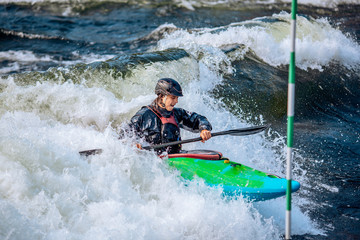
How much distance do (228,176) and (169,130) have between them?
0.88 meters

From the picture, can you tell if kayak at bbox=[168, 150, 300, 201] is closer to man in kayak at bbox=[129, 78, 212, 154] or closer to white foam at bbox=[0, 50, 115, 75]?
man in kayak at bbox=[129, 78, 212, 154]

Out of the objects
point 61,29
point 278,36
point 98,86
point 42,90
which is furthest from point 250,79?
point 61,29

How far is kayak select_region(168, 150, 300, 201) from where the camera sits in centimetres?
462

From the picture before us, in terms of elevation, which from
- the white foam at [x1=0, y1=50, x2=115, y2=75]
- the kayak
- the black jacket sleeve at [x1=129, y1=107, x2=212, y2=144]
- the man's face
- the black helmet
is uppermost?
the black helmet

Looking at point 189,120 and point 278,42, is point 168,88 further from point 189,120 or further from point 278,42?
point 278,42

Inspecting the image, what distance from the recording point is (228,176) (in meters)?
4.77

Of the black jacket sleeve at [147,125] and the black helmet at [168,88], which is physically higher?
the black helmet at [168,88]

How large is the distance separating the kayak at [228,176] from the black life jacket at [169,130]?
0.71 ft

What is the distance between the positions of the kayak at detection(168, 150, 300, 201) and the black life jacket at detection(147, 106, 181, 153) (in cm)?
22

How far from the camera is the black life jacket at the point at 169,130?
5105 millimetres

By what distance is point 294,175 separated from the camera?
237 inches

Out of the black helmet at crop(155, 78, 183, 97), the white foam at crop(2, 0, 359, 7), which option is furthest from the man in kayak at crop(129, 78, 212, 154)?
the white foam at crop(2, 0, 359, 7)

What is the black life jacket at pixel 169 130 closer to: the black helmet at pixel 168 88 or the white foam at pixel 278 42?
the black helmet at pixel 168 88

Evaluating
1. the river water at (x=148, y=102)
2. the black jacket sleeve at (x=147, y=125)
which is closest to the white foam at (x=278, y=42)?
the river water at (x=148, y=102)
